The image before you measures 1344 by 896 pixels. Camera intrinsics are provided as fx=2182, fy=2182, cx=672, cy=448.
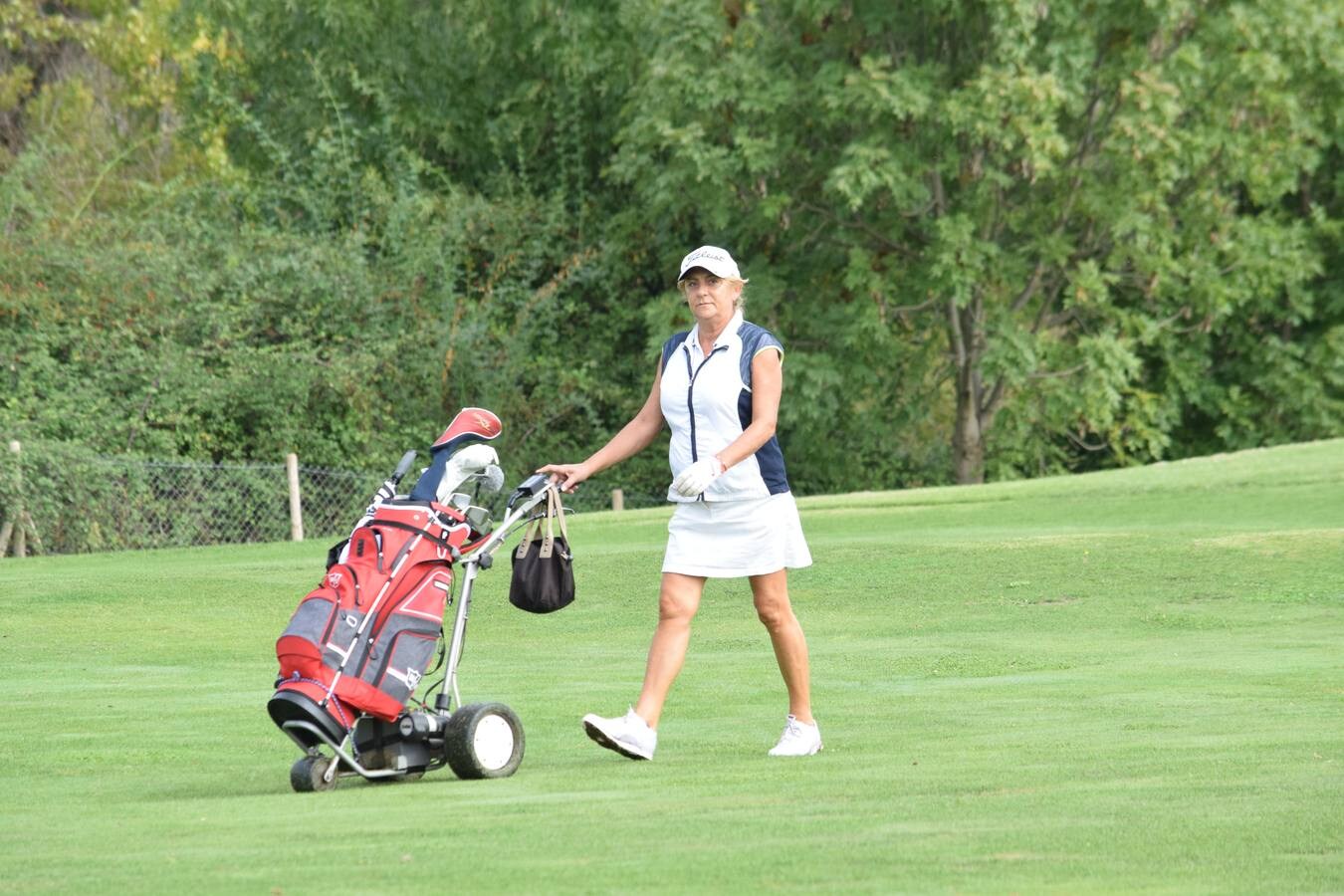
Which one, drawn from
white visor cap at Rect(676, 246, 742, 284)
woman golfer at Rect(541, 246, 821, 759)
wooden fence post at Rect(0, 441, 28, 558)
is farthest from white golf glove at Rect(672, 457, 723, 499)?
wooden fence post at Rect(0, 441, 28, 558)

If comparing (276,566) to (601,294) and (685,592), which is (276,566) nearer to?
(685,592)

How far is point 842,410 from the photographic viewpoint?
35.5m

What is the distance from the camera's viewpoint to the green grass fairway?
5.49m

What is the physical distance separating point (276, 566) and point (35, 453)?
6.45m

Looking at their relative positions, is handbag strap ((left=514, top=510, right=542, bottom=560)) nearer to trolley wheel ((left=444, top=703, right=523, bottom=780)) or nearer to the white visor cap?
trolley wheel ((left=444, top=703, right=523, bottom=780))

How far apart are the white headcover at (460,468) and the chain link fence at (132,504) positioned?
56.9 ft

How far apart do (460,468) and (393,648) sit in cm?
78

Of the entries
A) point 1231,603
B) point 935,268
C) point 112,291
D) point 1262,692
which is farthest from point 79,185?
point 1262,692

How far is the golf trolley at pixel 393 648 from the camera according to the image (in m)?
7.27

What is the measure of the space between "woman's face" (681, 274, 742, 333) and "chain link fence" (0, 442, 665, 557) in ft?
57.4

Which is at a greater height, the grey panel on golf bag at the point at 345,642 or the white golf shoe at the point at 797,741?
the grey panel on golf bag at the point at 345,642

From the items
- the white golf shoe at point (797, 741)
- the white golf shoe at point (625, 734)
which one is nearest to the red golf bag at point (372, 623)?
the white golf shoe at point (625, 734)

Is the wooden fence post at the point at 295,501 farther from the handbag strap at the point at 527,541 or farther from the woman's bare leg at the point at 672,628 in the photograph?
the handbag strap at the point at 527,541

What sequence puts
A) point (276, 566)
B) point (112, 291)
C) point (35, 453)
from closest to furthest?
point (276, 566) → point (35, 453) → point (112, 291)
